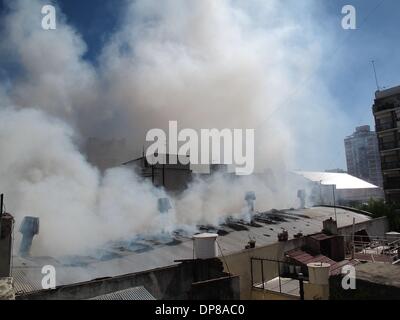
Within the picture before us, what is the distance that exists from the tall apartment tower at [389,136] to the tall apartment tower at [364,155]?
46399mm

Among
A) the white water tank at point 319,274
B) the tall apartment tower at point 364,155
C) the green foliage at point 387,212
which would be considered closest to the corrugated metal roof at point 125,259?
the white water tank at point 319,274

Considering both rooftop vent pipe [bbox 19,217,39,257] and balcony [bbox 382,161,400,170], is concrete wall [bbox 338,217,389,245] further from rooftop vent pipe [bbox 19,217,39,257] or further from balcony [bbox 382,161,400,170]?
rooftop vent pipe [bbox 19,217,39,257]

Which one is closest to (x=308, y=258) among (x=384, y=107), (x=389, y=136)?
(x=389, y=136)

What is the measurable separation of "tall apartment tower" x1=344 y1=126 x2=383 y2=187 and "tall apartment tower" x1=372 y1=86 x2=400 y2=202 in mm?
46399

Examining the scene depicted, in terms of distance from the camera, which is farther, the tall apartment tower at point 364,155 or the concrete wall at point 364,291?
the tall apartment tower at point 364,155

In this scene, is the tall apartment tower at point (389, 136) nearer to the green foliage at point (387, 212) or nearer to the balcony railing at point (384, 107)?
the balcony railing at point (384, 107)

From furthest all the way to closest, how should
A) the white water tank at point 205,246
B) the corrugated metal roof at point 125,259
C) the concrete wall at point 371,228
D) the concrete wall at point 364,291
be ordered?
the concrete wall at point 371,228
the white water tank at point 205,246
the concrete wall at point 364,291
the corrugated metal roof at point 125,259

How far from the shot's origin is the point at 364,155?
259 ft

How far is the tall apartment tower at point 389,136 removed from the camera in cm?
3210

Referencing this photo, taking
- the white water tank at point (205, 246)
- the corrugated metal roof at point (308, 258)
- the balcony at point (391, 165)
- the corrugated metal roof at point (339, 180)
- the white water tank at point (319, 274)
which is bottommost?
the corrugated metal roof at point (308, 258)

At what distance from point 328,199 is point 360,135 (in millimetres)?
51638

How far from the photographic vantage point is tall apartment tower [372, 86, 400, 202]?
32.1 m
